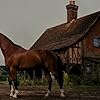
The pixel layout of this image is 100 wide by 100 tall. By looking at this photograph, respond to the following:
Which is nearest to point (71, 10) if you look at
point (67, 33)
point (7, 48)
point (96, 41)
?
point (67, 33)

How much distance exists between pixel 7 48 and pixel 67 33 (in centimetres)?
2569

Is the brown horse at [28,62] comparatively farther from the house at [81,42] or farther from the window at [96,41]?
the window at [96,41]

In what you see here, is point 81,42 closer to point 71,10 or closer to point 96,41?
point 96,41

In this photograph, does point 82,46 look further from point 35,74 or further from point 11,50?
point 11,50

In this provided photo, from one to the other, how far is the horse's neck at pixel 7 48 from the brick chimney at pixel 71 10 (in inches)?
1164

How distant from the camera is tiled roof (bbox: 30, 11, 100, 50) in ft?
111

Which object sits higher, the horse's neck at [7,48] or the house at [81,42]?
the house at [81,42]

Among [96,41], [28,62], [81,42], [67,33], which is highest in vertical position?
[67,33]

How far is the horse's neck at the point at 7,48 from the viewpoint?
12.1 metres

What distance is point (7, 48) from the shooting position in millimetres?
12227

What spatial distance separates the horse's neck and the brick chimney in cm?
2958

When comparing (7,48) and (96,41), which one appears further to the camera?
(96,41)

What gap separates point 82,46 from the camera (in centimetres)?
3359

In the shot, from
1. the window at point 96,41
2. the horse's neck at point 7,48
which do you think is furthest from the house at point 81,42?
the horse's neck at point 7,48
